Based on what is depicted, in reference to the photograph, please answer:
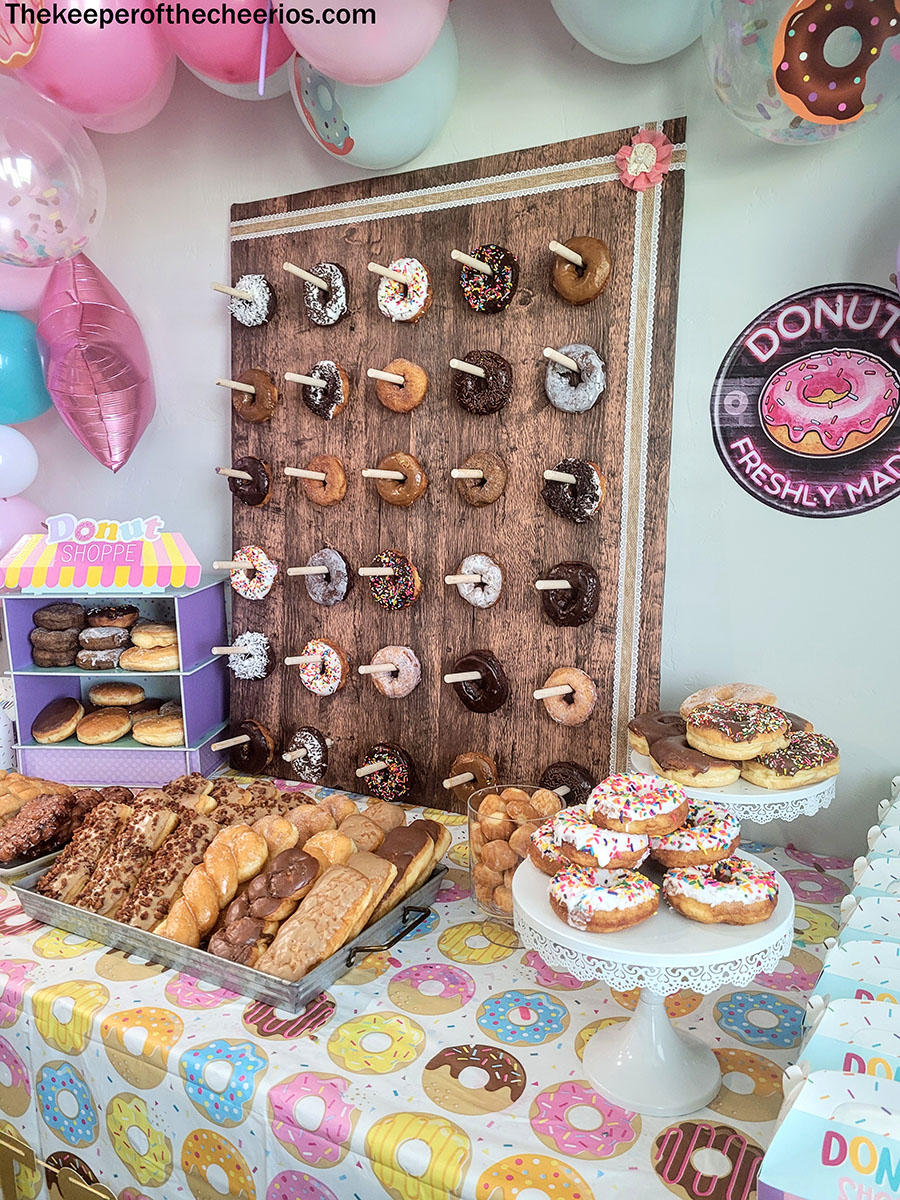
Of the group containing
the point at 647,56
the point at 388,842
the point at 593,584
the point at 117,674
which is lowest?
the point at 388,842

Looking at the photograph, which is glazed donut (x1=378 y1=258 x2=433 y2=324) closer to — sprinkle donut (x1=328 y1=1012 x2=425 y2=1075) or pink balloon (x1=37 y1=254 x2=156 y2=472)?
pink balloon (x1=37 y1=254 x2=156 y2=472)

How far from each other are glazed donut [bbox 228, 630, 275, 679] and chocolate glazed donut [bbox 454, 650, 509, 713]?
2.05 feet

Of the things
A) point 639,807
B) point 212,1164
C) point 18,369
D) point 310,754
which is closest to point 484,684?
point 310,754

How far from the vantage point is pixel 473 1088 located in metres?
1.16

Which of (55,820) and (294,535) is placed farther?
(294,535)

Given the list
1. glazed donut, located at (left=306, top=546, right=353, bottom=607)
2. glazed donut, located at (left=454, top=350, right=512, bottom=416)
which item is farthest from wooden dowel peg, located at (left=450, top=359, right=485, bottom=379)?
glazed donut, located at (left=306, top=546, right=353, bottom=607)

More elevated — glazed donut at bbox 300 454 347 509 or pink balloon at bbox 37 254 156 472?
pink balloon at bbox 37 254 156 472

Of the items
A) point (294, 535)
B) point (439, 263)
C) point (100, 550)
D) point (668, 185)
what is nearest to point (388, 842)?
point (294, 535)

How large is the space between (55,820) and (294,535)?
949 mm

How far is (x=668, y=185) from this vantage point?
6.00 ft

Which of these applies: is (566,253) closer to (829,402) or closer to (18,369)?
(829,402)

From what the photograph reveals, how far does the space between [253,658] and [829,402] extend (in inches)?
63.5

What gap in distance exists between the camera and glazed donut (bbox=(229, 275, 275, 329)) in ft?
7.50

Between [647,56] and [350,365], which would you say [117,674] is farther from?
[647,56]
